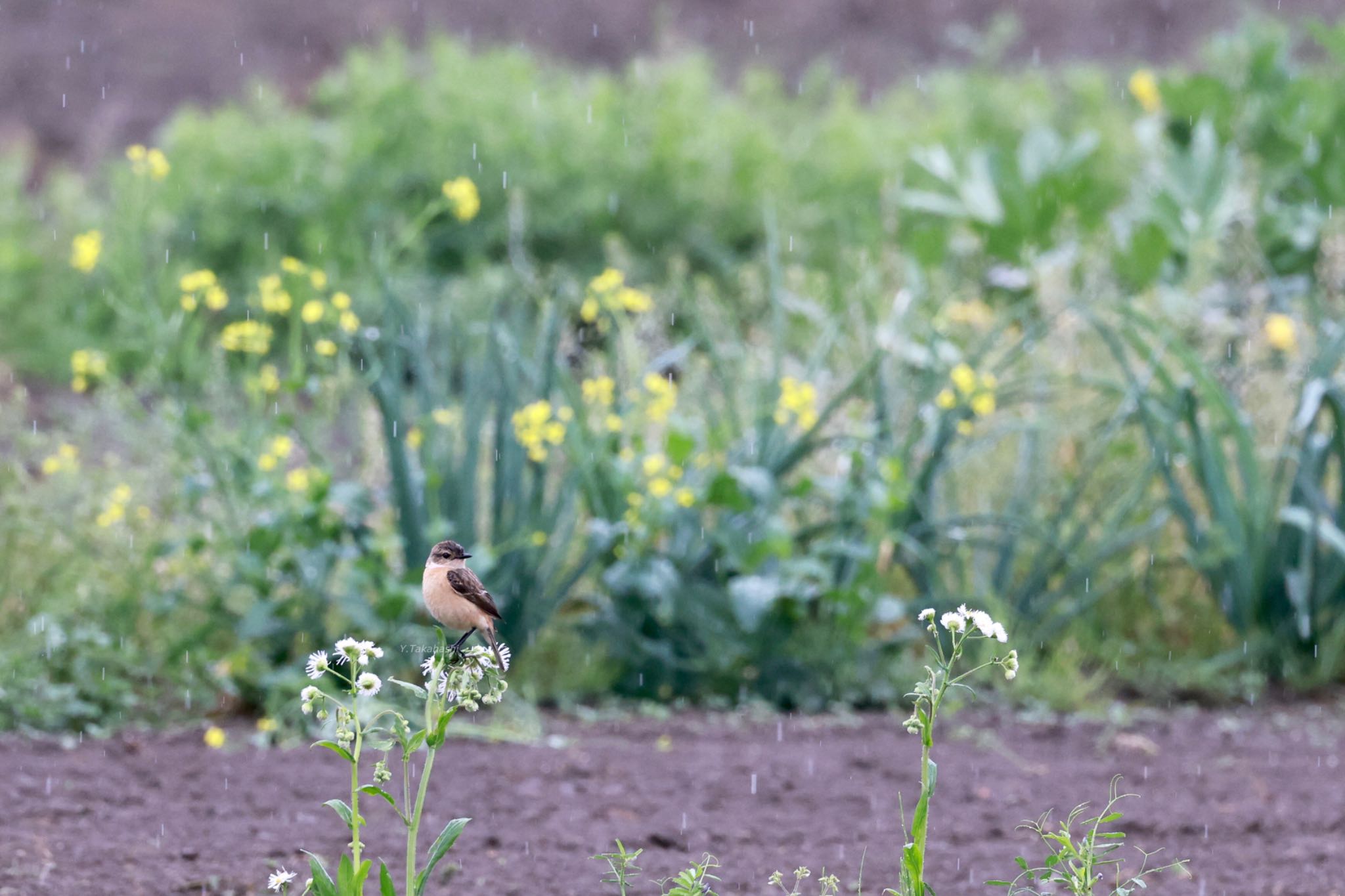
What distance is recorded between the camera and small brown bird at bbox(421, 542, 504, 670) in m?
1.69

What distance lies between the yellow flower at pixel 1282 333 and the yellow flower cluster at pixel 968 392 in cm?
141

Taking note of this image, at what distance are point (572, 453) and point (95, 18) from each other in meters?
12.1

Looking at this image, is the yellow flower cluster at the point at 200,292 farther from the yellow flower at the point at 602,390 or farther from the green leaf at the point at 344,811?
the green leaf at the point at 344,811

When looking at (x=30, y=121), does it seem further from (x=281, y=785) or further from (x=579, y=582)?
(x=281, y=785)

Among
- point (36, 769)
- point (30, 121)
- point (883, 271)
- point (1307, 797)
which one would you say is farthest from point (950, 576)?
point (30, 121)

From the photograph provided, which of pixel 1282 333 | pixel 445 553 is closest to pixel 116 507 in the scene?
pixel 445 553

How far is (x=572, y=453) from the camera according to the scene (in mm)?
3662

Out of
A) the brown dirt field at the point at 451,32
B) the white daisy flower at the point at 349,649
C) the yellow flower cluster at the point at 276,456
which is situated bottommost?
the white daisy flower at the point at 349,649

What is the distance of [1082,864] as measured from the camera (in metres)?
1.98

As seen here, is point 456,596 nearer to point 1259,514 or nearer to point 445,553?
point 445,553

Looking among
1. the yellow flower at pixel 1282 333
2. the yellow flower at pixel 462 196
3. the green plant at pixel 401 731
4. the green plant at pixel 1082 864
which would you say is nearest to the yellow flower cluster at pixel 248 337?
the yellow flower at pixel 462 196

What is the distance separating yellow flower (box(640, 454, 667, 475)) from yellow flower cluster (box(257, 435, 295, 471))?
2.84ft

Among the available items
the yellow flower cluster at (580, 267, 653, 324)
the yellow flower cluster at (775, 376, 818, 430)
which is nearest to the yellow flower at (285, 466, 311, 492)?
the yellow flower cluster at (580, 267, 653, 324)

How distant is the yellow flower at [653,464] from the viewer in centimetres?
347
